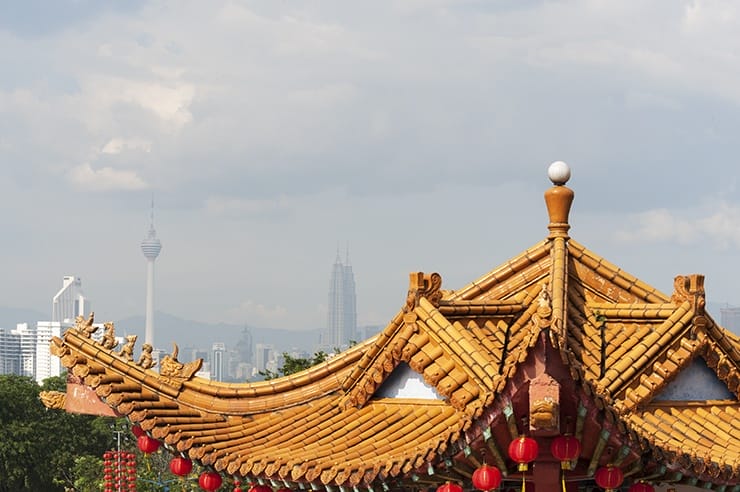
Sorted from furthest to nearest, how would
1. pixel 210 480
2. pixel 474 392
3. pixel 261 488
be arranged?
pixel 210 480, pixel 261 488, pixel 474 392

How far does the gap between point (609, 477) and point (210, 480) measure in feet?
9.34

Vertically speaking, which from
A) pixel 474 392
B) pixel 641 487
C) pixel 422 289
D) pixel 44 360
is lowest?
pixel 641 487

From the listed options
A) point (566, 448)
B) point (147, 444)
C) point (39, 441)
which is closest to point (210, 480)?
point (147, 444)

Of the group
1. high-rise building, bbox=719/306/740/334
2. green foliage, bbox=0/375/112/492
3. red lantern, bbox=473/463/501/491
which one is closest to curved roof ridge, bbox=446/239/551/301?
red lantern, bbox=473/463/501/491

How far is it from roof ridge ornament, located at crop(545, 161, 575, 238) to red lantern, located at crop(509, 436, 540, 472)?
2.47 meters

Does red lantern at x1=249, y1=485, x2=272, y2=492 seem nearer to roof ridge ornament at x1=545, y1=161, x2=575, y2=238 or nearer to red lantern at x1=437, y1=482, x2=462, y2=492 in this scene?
red lantern at x1=437, y1=482, x2=462, y2=492

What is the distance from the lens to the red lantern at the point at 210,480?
864 centimetres

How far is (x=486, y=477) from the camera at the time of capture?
7199mm

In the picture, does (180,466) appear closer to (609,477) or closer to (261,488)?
(261,488)

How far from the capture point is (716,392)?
28.2 ft

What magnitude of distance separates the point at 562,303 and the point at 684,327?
2.68ft

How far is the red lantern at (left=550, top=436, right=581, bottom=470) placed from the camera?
7004 millimetres

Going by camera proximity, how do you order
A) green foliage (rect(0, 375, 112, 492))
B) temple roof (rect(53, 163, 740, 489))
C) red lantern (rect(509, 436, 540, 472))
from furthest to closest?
green foliage (rect(0, 375, 112, 492))
temple roof (rect(53, 163, 740, 489))
red lantern (rect(509, 436, 540, 472))

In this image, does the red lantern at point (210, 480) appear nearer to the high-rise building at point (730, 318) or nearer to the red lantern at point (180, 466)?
the red lantern at point (180, 466)
